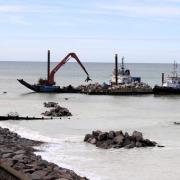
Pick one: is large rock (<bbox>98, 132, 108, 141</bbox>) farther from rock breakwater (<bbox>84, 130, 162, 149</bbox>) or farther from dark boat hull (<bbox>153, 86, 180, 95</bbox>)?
dark boat hull (<bbox>153, 86, 180, 95</bbox>)

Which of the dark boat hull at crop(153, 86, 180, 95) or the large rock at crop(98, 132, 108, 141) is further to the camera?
the dark boat hull at crop(153, 86, 180, 95)

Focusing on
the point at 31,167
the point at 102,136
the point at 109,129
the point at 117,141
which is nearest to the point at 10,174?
the point at 31,167

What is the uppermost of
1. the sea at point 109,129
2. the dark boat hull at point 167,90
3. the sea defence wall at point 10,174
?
the dark boat hull at point 167,90

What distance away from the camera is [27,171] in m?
18.0

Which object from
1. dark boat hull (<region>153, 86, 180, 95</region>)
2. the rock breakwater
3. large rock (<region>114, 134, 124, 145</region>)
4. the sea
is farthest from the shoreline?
dark boat hull (<region>153, 86, 180, 95</region>)

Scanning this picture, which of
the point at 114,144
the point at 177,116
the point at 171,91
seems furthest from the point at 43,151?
the point at 171,91

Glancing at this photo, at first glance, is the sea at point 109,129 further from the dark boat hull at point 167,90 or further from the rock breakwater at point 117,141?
the dark boat hull at point 167,90

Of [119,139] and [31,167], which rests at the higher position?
[31,167]

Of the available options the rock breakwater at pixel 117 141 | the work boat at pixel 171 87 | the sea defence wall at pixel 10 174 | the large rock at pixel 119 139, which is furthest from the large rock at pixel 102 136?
the work boat at pixel 171 87

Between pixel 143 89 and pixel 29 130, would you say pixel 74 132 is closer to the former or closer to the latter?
pixel 29 130

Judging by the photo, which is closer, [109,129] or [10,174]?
[10,174]

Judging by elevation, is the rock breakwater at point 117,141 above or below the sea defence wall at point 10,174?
below

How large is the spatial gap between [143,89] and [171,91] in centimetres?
518

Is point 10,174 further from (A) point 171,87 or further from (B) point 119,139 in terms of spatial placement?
(A) point 171,87
